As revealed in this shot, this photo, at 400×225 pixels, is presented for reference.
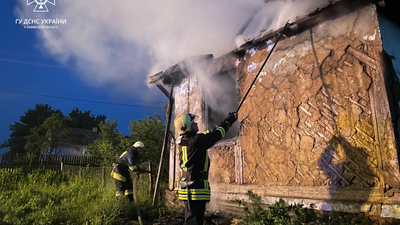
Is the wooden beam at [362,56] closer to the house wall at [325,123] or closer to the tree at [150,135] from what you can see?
the house wall at [325,123]

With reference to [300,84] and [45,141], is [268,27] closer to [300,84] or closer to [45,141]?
[300,84]

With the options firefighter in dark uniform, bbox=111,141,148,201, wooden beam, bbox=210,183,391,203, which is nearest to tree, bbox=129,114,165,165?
firefighter in dark uniform, bbox=111,141,148,201

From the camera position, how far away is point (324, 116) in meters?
4.20

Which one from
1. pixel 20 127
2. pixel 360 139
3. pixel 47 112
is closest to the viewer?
pixel 360 139

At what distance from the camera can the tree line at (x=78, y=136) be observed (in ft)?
40.3

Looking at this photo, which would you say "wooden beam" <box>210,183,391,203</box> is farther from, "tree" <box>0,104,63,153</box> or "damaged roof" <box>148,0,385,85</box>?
"tree" <box>0,104,63,153</box>

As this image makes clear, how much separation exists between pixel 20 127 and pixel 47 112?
14.1ft

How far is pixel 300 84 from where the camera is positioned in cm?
459

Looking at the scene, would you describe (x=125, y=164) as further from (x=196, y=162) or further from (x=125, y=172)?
(x=196, y=162)

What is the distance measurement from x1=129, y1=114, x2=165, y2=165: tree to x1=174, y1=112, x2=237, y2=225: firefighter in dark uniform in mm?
7721

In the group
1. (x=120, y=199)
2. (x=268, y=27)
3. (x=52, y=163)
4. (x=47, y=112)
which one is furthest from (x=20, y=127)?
(x=268, y=27)

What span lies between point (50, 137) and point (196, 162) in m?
34.3

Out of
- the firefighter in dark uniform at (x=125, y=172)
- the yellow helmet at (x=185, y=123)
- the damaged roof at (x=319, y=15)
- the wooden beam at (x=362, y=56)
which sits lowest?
the firefighter in dark uniform at (x=125, y=172)

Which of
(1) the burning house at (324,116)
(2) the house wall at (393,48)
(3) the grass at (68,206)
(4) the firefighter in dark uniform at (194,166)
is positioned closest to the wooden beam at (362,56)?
(1) the burning house at (324,116)
